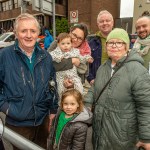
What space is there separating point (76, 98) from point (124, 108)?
0.57 m

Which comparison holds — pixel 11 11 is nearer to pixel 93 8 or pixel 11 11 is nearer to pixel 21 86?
pixel 93 8

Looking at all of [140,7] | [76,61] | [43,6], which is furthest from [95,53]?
[140,7]

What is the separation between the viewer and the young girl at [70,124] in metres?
2.22

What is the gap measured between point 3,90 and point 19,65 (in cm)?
32

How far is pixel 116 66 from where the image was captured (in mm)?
2125

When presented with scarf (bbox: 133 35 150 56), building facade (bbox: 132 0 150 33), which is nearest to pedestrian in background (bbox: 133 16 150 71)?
scarf (bbox: 133 35 150 56)

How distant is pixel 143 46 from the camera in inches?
126

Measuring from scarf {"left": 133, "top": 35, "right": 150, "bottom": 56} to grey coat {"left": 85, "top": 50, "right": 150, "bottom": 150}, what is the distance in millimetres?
1060

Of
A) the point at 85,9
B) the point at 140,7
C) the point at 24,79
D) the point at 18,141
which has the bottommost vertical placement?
the point at 18,141

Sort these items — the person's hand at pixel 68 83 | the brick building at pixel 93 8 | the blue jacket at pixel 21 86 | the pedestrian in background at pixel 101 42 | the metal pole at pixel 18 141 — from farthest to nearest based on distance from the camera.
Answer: the brick building at pixel 93 8, the pedestrian in background at pixel 101 42, the person's hand at pixel 68 83, the blue jacket at pixel 21 86, the metal pole at pixel 18 141

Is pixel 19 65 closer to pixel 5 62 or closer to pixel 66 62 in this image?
pixel 5 62

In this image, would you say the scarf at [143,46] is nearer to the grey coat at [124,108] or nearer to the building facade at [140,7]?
the grey coat at [124,108]

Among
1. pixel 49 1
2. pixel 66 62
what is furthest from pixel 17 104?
pixel 49 1

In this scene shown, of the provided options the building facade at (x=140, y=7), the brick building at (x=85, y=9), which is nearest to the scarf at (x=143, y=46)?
the building facade at (x=140, y=7)
